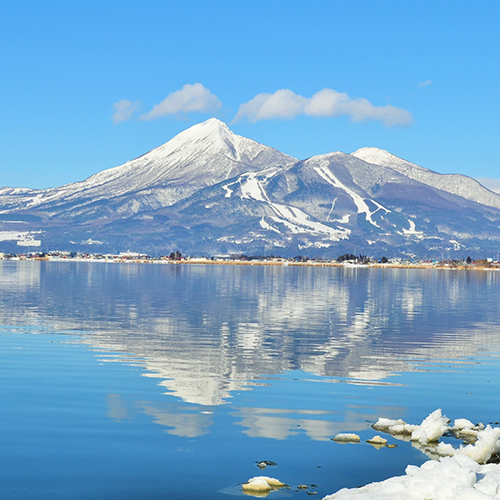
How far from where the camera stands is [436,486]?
16.6 meters

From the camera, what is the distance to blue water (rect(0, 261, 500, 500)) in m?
18.8

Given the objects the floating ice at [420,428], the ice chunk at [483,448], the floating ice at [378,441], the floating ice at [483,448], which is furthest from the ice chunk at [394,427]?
the ice chunk at [483,448]

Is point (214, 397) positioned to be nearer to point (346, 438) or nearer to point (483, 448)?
point (346, 438)

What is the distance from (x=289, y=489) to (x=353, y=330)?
35382 millimetres

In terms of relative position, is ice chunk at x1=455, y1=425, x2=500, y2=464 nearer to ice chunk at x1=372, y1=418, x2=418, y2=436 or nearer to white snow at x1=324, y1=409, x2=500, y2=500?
white snow at x1=324, y1=409, x2=500, y2=500

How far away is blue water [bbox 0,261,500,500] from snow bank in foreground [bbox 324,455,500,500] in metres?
1.22

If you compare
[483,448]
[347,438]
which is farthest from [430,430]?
[347,438]

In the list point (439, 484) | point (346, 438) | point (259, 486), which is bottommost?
point (259, 486)

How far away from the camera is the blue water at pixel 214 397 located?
742 inches

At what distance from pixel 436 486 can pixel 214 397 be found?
12251 millimetres

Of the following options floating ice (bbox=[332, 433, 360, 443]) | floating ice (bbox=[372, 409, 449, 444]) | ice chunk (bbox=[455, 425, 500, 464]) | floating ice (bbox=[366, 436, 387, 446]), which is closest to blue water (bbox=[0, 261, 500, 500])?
floating ice (bbox=[332, 433, 360, 443])

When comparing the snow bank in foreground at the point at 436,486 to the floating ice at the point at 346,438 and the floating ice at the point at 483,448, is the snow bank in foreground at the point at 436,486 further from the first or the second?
the floating ice at the point at 346,438

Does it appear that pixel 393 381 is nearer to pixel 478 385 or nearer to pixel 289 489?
pixel 478 385

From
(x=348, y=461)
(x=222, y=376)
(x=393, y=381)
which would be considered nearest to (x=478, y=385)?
(x=393, y=381)
